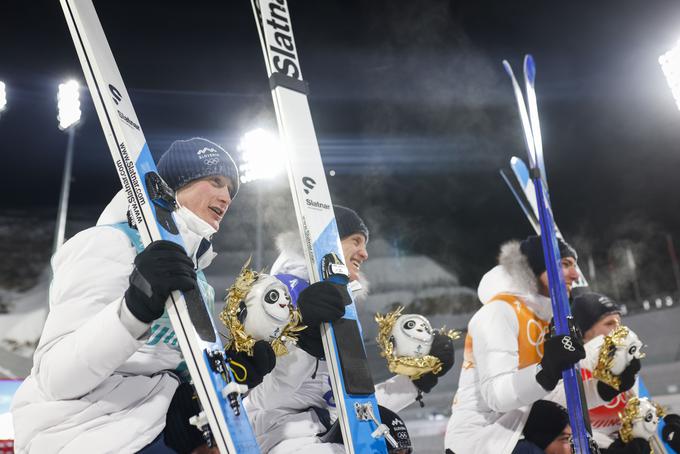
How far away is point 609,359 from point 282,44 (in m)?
2.45

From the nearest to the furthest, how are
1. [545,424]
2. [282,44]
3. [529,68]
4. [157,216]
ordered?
[157,216]
[282,44]
[545,424]
[529,68]

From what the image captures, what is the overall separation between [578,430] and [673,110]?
9178mm

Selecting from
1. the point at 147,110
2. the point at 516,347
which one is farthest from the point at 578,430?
the point at 147,110

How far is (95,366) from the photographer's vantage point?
152 cm

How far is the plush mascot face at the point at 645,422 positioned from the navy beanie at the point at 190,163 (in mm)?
2841

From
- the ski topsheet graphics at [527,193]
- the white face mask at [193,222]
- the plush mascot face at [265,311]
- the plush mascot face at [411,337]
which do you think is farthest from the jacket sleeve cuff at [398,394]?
the ski topsheet graphics at [527,193]

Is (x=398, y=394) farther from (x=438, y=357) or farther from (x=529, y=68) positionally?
(x=529, y=68)

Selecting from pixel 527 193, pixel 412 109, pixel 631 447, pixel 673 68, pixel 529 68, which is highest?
pixel 412 109

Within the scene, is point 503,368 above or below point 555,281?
below

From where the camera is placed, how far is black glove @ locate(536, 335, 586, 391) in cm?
268

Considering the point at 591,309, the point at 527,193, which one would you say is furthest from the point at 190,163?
the point at 591,309

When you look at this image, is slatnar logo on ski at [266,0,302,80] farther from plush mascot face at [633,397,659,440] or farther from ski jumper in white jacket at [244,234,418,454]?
plush mascot face at [633,397,659,440]

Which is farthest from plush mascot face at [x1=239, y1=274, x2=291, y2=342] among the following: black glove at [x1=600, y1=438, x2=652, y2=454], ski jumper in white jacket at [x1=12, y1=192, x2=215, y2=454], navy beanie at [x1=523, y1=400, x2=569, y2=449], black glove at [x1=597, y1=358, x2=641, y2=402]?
black glove at [x1=600, y1=438, x2=652, y2=454]

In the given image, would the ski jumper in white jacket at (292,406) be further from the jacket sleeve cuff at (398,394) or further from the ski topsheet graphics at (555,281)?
the ski topsheet graphics at (555,281)
